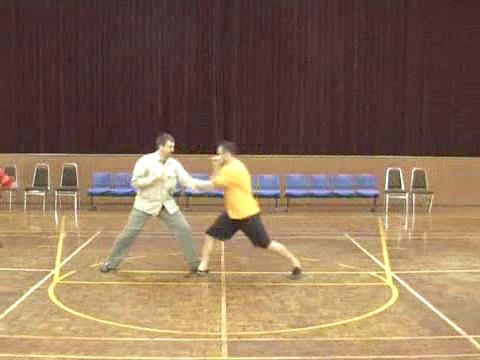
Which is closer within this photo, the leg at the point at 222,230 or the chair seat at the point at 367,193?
the leg at the point at 222,230

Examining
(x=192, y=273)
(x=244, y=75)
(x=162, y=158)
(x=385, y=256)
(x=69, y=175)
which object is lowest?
(x=385, y=256)

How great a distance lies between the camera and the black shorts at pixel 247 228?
30.5 ft

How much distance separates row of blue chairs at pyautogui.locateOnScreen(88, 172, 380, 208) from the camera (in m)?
17.8

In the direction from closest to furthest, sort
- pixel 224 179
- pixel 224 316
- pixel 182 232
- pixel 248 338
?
pixel 248 338, pixel 224 316, pixel 224 179, pixel 182 232

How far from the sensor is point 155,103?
792 inches

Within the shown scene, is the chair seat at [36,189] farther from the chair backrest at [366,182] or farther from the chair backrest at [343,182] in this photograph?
the chair backrest at [366,182]

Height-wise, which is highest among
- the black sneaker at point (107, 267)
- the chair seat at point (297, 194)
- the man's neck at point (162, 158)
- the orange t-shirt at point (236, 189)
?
the man's neck at point (162, 158)

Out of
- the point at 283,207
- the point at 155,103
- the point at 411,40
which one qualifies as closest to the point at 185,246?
the point at 283,207

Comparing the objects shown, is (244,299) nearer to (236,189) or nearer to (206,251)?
(206,251)

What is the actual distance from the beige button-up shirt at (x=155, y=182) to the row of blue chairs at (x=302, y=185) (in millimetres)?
7996

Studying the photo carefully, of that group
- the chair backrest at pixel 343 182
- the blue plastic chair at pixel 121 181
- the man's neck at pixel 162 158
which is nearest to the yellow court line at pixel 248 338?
the man's neck at pixel 162 158

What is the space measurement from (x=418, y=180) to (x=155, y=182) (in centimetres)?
1070

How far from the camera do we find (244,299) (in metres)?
8.54

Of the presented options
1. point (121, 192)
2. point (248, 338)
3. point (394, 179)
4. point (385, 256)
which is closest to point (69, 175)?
point (121, 192)
